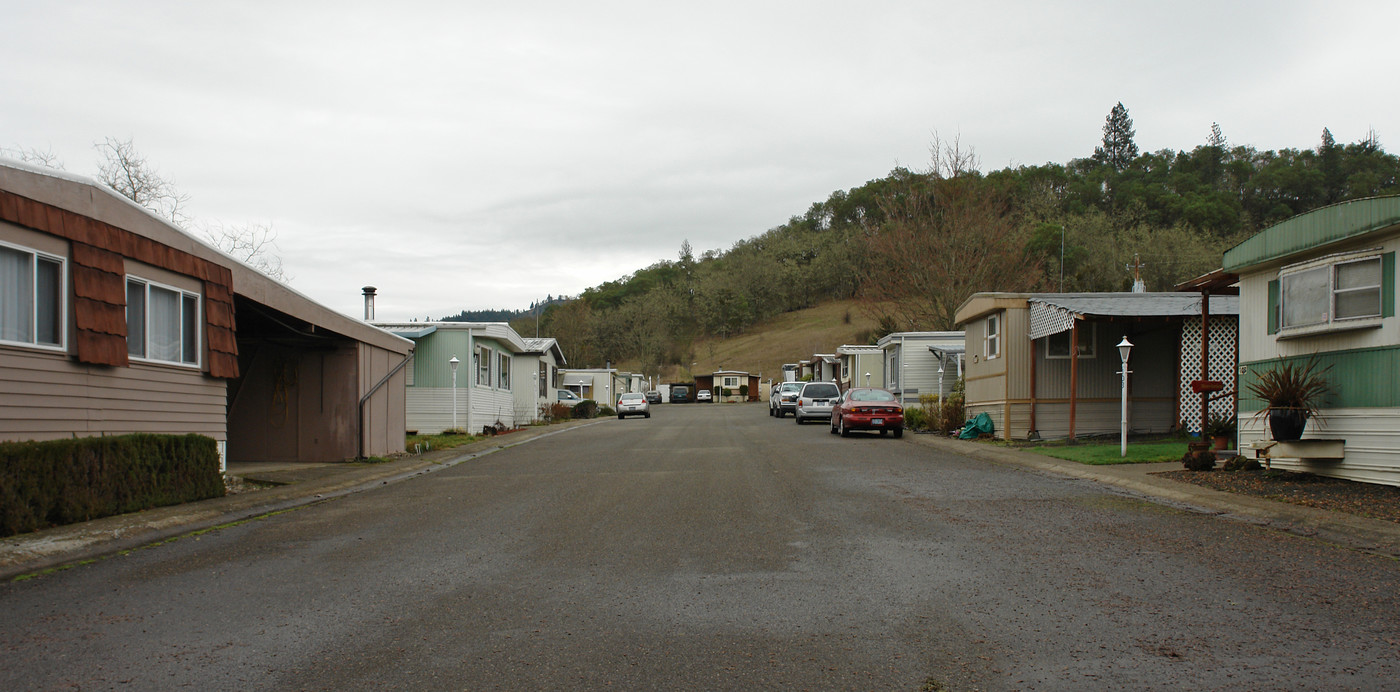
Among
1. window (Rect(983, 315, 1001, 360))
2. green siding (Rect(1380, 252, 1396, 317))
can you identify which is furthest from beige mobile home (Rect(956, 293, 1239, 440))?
green siding (Rect(1380, 252, 1396, 317))

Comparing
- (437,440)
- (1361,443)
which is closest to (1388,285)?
(1361,443)

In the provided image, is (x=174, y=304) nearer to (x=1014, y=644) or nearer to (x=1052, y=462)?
(x=1014, y=644)

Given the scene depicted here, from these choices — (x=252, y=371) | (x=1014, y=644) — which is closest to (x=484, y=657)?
(x=1014, y=644)

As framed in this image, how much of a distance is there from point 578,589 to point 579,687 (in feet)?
6.94

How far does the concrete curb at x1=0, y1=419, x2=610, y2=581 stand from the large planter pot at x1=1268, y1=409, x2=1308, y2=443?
507 inches

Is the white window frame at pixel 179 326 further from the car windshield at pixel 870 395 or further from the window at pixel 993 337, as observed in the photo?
the car windshield at pixel 870 395

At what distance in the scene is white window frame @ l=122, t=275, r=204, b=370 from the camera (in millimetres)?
11094

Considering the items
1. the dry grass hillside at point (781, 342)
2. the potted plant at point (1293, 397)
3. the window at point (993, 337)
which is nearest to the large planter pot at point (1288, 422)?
the potted plant at point (1293, 397)

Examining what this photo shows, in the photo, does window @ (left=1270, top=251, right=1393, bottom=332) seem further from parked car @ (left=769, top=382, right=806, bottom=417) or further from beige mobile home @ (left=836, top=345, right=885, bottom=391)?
beige mobile home @ (left=836, top=345, right=885, bottom=391)

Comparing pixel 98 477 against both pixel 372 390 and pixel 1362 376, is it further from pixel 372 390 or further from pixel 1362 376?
pixel 1362 376

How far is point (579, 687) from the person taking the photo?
14.6 feet

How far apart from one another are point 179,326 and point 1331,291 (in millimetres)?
15331

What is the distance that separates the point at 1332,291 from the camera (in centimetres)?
1160

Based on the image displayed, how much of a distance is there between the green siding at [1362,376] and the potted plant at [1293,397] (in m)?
0.12
